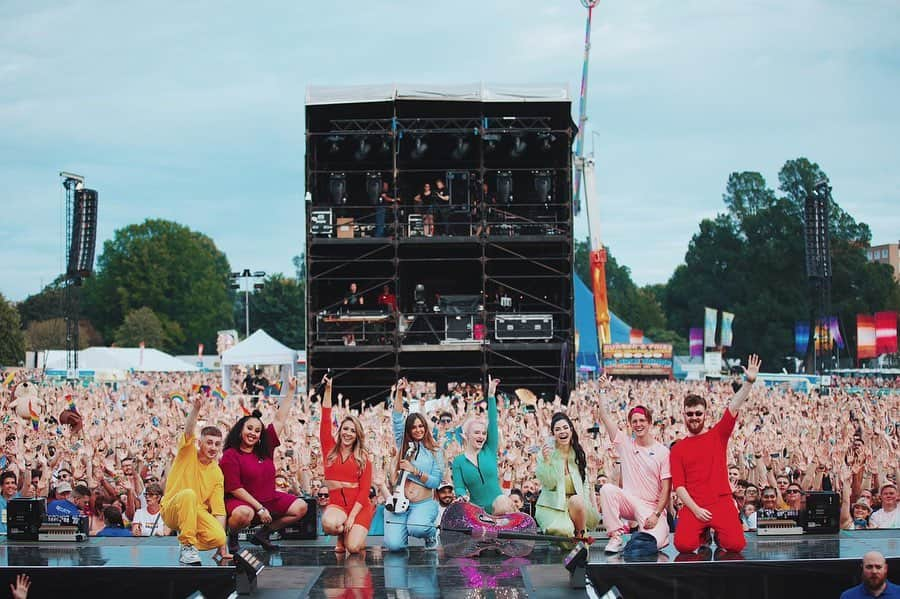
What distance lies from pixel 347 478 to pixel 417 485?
579mm

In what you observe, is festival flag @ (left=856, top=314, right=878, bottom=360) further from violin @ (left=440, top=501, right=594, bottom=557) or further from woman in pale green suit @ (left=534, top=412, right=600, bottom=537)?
violin @ (left=440, top=501, right=594, bottom=557)

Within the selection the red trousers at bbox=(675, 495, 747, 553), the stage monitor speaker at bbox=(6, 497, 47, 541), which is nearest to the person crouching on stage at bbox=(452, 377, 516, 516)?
the red trousers at bbox=(675, 495, 747, 553)

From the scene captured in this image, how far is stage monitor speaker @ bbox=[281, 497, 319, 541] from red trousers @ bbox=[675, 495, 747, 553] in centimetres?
332

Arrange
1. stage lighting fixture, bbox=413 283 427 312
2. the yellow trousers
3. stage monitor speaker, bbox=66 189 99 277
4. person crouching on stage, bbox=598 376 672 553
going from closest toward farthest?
the yellow trousers < person crouching on stage, bbox=598 376 672 553 < stage lighting fixture, bbox=413 283 427 312 < stage monitor speaker, bbox=66 189 99 277

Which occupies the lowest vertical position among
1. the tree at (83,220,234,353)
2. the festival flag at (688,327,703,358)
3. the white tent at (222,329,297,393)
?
the white tent at (222,329,297,393)

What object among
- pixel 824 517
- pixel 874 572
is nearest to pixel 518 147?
pixel 824 517

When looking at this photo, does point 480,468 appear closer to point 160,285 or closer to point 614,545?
point 614,545

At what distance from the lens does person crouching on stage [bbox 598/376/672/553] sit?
865 centimetres

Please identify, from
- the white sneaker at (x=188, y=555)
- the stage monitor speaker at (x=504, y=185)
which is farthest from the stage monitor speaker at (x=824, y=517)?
the stage monitor speaker at (x=504, y=185)

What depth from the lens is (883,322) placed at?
131ft

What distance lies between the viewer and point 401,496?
9.34m

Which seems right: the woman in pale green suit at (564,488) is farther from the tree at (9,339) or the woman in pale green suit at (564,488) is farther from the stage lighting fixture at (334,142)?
the tree at (9,339)

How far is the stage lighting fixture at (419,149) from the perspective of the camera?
25266 mm

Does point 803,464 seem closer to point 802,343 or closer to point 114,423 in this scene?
point 114,423
